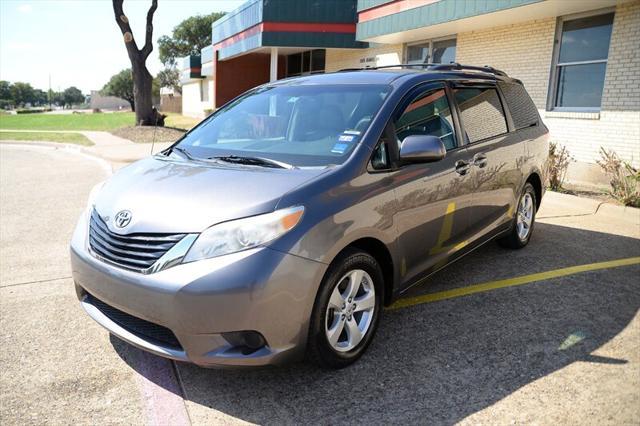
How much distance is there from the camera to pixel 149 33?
21359mm

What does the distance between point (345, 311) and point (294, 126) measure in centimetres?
147

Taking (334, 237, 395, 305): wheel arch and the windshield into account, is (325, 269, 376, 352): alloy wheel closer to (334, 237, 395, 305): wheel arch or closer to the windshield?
(334, 237, 395, 305): wheel arch

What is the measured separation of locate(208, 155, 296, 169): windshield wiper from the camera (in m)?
3.19

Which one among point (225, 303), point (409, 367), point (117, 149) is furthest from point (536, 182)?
point (117, 149)

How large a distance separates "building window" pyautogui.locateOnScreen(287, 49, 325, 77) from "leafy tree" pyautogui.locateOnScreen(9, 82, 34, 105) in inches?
5877

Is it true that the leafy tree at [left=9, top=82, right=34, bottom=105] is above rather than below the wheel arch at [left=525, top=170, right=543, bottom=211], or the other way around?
above

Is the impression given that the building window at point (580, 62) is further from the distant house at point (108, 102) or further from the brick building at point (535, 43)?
the distant house at point (108, 102)

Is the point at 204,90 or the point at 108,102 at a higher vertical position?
the point at 108,102

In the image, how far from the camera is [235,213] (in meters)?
2.64

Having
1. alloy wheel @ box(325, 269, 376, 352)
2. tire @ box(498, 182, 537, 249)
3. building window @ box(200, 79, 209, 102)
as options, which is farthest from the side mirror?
building window @ box(200, 79, 209, 102)

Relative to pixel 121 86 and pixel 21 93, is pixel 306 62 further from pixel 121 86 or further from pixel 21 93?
pixel 21 93

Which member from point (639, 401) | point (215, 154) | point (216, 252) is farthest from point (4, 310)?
point (639, 401)

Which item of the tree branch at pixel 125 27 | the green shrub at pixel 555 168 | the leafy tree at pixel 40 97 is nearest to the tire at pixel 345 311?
the green shrub at pixel 555 168

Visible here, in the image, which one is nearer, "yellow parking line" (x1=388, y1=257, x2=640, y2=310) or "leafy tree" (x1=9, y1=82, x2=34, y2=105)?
"yellow parking line" (x1=388, y1=257, x2=640, y2=310)
